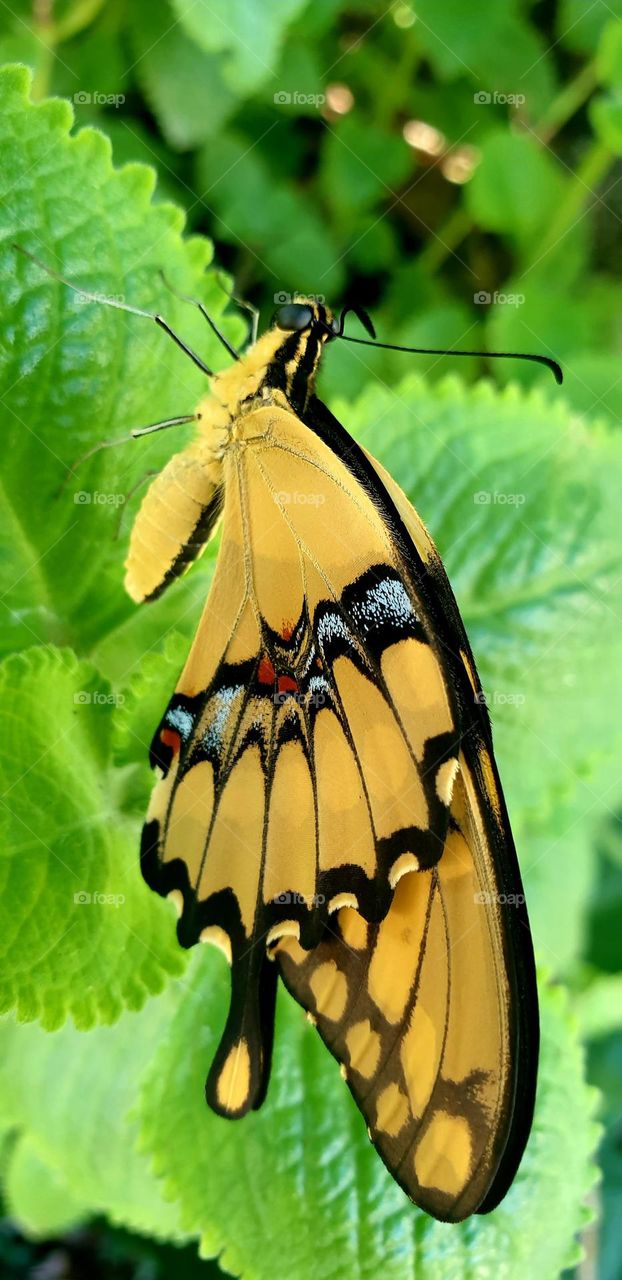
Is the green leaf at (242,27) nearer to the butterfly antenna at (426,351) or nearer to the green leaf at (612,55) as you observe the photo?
the butterfly antenna at (426,351)

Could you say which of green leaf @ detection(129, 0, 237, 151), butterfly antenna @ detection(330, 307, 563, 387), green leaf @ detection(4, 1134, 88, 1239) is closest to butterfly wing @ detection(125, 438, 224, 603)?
butterfly antenna @ detection(330, 307, 563, 387)

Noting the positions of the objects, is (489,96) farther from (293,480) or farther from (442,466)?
(293,480)

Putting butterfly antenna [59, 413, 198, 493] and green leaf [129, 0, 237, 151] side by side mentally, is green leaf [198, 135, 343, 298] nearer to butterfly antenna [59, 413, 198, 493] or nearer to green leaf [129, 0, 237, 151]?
green leaf [129, 0, 237, 151]

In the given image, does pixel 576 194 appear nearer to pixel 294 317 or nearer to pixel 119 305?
pixel 294 317

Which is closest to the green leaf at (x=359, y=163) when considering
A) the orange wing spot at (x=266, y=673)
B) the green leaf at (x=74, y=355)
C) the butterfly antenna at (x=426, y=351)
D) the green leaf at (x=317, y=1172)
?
the butterfly antenna at (x=426, y=351)

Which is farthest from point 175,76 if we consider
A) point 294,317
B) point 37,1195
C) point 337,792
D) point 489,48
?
point 37,1195
